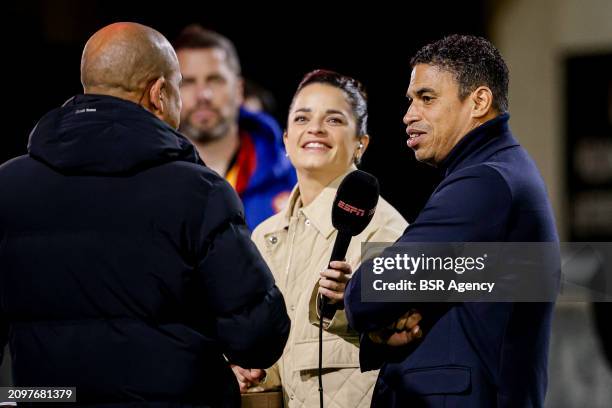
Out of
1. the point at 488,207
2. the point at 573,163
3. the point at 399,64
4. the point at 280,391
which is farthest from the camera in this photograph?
the point at 573,163

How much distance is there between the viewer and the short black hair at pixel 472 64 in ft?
6.97

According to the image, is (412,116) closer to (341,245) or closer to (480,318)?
(341,245)

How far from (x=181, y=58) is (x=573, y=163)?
446cm

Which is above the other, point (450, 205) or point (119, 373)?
point (450, 205)

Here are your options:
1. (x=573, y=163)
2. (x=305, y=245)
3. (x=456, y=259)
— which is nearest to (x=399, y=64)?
(x=573, y=163)

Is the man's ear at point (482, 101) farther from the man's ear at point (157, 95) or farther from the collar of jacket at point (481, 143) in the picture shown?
the man's ear at point (157, 95)

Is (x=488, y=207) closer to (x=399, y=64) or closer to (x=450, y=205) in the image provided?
(x=450, y=205)

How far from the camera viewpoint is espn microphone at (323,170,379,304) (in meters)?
2.11

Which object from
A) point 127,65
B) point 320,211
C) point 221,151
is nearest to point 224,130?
point 221,151

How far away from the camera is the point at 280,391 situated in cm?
240

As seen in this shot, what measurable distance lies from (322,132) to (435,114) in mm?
551

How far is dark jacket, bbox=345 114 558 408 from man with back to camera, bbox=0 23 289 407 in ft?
1.12

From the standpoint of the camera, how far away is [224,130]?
3990 mm

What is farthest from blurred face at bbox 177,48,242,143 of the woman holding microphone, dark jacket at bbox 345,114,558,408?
dark jacket at bbox 345,114,558,408
